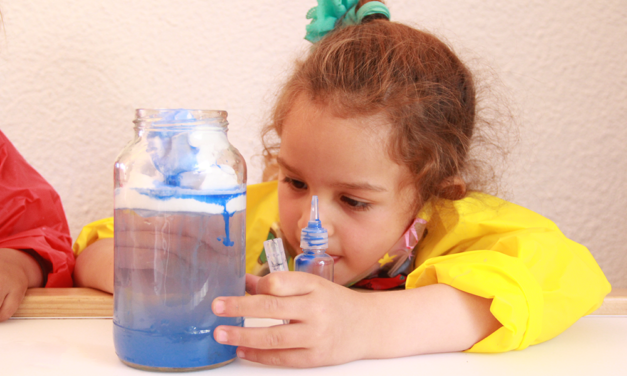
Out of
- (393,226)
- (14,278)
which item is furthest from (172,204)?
(393,226)

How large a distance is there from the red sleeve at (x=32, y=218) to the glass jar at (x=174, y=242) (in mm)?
386

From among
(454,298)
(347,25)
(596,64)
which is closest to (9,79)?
(347,25)

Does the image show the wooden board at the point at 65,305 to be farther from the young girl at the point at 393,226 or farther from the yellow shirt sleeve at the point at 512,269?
the yellow shirt sleeve at the point at 512,269

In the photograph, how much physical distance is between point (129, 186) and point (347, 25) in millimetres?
462

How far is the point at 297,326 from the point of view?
35cm

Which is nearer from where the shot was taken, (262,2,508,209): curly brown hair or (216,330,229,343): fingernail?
(216,330,229,343): fingernail

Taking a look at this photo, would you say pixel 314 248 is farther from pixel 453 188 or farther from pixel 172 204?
pixel 453 188

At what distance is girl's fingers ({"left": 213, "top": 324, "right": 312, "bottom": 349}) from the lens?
1.09ft

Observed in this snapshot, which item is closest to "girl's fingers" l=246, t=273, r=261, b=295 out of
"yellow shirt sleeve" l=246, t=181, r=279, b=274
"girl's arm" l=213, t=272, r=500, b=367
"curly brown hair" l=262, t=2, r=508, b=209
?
"girl's arm" l=213, t=272, r=500, b=367

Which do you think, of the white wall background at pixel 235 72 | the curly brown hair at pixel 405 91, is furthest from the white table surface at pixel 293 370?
the white wall background at pixel 235 72

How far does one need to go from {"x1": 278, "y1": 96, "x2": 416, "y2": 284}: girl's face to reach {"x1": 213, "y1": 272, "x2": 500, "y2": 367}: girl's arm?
0.61ft

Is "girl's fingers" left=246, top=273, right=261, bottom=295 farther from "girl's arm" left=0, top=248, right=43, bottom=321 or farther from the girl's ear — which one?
the girl's ear

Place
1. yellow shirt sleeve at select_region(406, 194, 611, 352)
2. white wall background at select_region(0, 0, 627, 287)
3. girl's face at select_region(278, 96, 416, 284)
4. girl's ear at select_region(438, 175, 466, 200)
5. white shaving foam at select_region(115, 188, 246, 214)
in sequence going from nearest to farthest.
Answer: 1. white shaving foam at select_region(115, 188, 246, 214)
2. yellow shirt sleeve at select_region(406, 194, 611, 352)
3. girl's face at select_region(278, 96, 416, 284)
4. girl's ear at select_region(438, 175, 466, 200)
5. white wall background at select_region(0, 0, 627, 287)

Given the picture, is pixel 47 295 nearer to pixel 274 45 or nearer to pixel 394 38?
pixel 394 38
